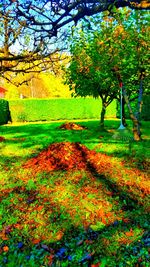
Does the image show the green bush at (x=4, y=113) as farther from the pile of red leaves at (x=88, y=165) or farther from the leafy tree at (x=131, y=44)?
the pile of red leaves at (x=88, y=165)

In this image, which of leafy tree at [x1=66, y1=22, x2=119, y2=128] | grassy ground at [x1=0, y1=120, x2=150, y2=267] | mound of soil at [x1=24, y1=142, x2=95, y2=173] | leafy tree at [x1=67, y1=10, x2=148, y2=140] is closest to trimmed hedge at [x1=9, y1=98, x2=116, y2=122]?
leafy tree at [x1=66, y1=22, x2=119, y2=128]

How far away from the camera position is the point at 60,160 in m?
8.27

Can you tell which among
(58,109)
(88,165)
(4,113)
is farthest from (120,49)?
(58,109)

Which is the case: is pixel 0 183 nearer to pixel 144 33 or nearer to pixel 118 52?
pixel 118 52

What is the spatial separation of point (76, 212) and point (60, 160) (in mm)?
3211

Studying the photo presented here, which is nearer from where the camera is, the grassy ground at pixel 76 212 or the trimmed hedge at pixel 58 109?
the grassy ground at pixel 76 212

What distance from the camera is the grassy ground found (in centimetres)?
377

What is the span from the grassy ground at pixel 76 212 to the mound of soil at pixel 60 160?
0.12 feet

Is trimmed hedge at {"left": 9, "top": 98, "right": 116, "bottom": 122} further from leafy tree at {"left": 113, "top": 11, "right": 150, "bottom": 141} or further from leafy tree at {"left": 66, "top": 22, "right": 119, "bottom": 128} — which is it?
leafy tree at {"left": 113, "top": 11, "right": 150, "bottom": 141}

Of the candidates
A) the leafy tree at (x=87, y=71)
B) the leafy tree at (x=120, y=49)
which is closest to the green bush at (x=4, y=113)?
the leafy tree at (x=87, y=71)

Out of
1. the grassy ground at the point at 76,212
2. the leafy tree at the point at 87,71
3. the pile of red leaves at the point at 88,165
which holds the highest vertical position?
the leafy tree at the point at 87,71

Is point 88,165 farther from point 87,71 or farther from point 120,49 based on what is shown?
point 87,71

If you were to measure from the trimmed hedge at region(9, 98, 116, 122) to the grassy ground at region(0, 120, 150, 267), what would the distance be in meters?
22.2

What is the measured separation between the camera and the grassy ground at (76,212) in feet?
12.4
